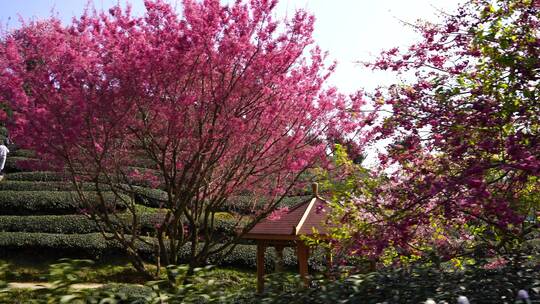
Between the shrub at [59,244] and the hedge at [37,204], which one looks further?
the hedge at [37,204]

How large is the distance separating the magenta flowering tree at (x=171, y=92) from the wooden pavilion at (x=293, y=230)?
190cm

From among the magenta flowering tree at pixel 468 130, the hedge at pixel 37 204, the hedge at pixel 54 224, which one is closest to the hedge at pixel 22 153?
the hedge at pixel 37 204

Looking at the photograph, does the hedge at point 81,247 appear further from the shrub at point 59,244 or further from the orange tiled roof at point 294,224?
the orange tiled roof at point 294,224

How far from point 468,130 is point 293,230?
4.66 m

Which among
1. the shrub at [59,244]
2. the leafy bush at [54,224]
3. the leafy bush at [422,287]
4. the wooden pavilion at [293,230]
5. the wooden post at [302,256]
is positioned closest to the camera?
the leafy bush at [422,287]

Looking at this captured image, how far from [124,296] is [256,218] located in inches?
187

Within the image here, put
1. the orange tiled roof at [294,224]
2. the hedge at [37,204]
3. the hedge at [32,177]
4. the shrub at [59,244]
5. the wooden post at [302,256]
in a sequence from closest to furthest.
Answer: the wooden post at [302,256] → the orange tiled roof at [294,224] → the shrub at [59,244] → the hedge at [37,204] → the hedge at [32,177]

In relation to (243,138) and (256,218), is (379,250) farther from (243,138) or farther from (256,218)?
(256,218)

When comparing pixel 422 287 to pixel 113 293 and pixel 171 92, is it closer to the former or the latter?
pixel 113 293

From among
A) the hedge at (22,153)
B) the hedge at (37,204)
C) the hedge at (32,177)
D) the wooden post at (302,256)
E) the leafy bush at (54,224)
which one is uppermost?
the hedge at (22,153)

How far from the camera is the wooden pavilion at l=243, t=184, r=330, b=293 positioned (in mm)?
9133

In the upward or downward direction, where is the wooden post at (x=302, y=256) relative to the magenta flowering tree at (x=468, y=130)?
downward

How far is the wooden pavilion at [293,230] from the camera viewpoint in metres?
9.13

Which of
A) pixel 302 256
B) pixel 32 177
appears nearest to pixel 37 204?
pixel 32 177
